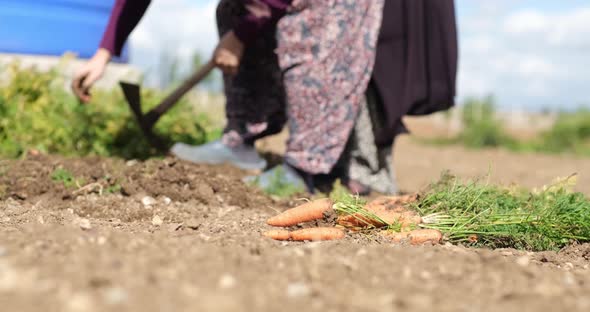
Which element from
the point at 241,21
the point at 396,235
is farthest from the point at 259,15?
the point at 396,235

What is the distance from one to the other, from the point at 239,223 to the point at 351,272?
0.98 metres

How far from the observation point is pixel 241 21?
3.20 m

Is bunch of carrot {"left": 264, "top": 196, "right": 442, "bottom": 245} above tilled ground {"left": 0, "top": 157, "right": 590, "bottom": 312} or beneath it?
beneath

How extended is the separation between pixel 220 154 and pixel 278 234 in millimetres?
1533

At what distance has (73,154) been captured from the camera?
397 centimetres

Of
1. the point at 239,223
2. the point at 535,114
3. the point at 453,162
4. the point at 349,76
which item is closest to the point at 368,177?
the point at 349,76

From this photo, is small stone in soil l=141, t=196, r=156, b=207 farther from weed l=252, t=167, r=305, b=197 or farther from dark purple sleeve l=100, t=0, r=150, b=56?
dark purple sleeve l=100, t=0, r=150, b=56

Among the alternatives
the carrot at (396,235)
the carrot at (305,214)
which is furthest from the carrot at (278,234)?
the carrot at (396,235)

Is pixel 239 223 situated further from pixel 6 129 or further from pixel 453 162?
pixel 453 162

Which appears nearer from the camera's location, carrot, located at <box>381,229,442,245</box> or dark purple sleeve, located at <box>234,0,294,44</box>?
carrot, located at <box>381,229,442,245</box>

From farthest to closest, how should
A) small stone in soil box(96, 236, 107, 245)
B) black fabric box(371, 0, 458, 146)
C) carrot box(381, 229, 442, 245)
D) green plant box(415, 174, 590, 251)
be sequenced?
1. black fabric box(371, 0, 458, 146)
2. green plant box(415, 174, 590, 251)
3. carrot box(381, 229, 442, 245)
4. small stone in soil box(96, 236, 107, 245)

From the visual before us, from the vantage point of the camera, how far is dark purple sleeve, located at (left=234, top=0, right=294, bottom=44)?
10.3ft

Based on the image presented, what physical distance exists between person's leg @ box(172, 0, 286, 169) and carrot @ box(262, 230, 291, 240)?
4.71ft

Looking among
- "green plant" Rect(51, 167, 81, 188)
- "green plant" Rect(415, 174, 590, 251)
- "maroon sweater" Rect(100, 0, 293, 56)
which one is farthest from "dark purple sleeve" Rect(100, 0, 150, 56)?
"green plant" Rect(415, 174, 590, 251)
